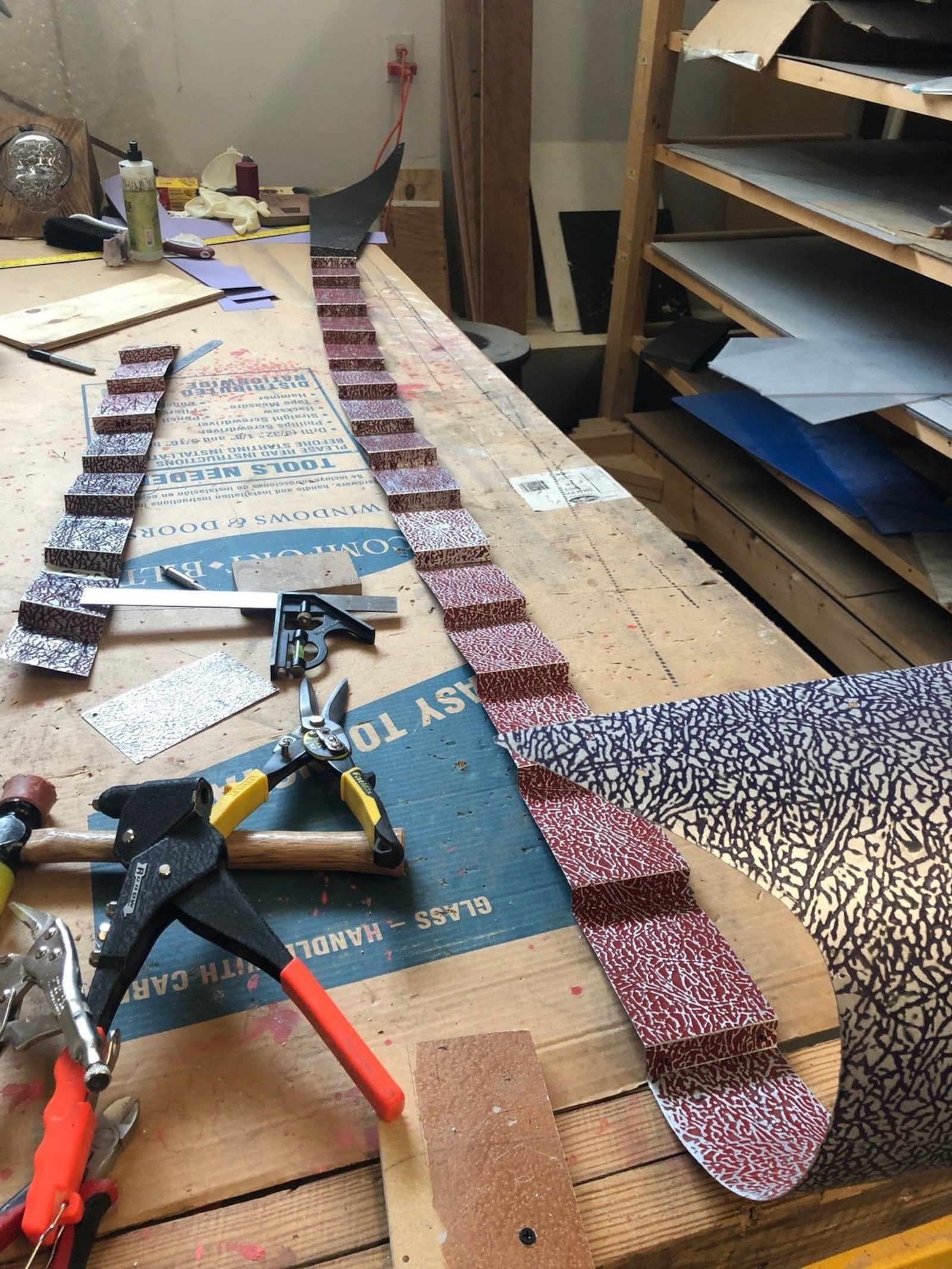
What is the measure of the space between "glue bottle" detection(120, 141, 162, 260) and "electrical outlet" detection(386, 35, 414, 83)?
44.2 inches

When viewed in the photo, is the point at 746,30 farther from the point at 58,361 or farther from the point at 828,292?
the point at 58,361

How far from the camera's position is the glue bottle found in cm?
189

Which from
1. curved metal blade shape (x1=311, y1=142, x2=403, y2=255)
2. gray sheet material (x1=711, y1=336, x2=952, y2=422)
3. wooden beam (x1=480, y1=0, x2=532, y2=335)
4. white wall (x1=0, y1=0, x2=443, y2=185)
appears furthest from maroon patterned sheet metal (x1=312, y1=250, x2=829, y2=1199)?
white wall (x1=0, y1=0, x2=443, y2=185)

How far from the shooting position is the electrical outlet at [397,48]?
2738 mm

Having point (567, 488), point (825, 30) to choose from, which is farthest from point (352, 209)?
point (567, 488)

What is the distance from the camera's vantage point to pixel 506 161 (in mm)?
2686

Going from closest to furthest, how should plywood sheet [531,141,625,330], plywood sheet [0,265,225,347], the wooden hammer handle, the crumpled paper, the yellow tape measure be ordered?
the wooden hammer handle → plywood sheet [0,265,225,347] → the yellow tape measure → the crumpled paper → plywood sheet [531,141,625,330]

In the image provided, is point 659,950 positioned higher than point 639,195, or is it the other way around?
point 639,195

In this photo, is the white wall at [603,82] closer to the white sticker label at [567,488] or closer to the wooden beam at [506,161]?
the wooden beam at [506,161]

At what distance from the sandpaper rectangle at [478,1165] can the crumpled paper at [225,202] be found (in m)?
2.24

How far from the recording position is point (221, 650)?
93cm

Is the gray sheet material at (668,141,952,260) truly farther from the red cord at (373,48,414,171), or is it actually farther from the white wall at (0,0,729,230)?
the red cord at (373,48,414,171)

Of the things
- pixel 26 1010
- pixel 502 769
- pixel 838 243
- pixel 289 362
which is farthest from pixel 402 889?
pixel 838 243

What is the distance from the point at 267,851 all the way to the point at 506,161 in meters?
2.57
